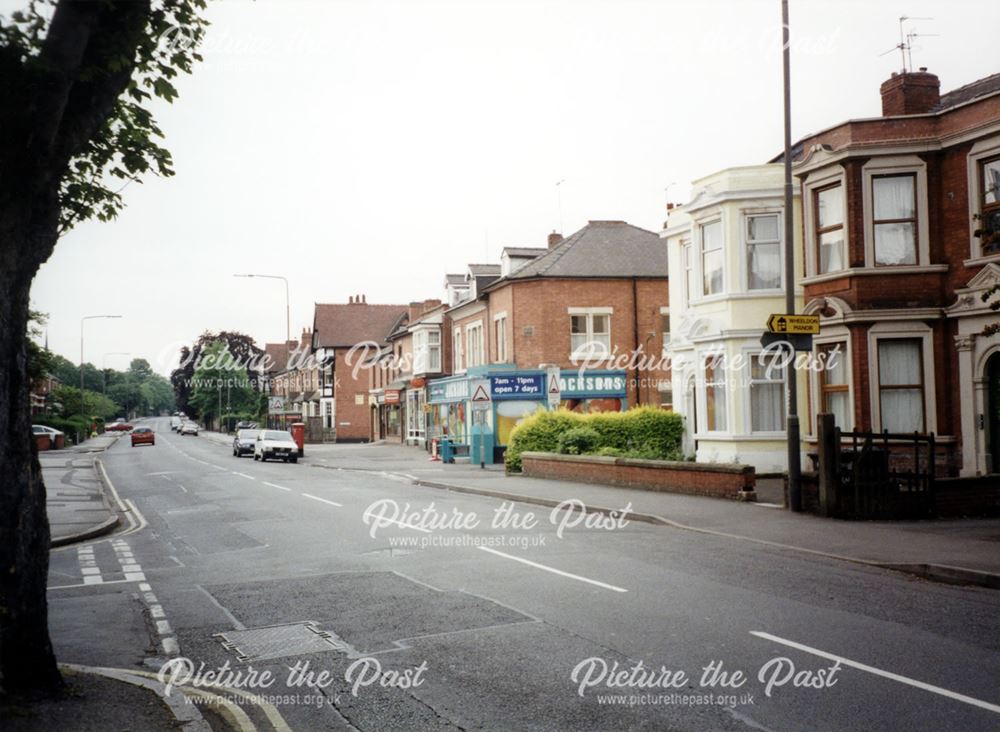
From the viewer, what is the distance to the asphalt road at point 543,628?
20.5ft

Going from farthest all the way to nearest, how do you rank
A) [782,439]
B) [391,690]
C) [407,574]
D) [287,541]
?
[782,439], [287,541], [407,574], [391,690]

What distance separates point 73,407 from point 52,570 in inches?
2947

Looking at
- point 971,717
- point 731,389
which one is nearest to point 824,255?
point 731,389

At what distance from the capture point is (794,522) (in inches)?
620

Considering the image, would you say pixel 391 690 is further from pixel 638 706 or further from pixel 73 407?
pixel 73 407

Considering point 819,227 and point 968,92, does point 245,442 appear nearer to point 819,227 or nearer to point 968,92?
point 819,227

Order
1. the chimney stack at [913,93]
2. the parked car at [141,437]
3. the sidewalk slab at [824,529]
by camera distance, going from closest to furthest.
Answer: the sidewalk slab at [824,529], the chimney stack at [913,93], the parked car at [141,437]

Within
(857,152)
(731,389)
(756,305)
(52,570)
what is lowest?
(52,570)

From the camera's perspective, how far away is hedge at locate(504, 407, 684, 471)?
27.8 metres

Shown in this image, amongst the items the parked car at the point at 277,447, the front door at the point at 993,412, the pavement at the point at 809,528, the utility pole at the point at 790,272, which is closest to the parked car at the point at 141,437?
the parked car at the point at 277,447

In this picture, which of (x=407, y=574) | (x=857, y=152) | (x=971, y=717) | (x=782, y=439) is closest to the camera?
(x=971, y=717)

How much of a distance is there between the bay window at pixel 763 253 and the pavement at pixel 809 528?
18.2 feet

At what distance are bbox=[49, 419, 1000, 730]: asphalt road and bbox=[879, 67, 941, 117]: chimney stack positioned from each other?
46.2 ft

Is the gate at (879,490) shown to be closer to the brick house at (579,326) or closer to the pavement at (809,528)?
the pavement at (809,528)
